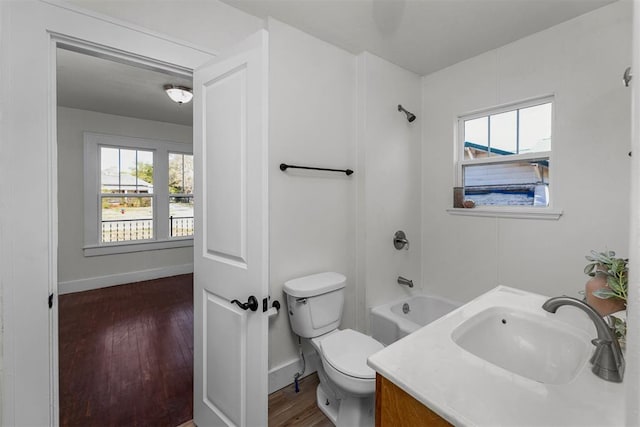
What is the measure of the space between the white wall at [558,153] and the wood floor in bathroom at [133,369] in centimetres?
171

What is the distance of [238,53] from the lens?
1.29 m

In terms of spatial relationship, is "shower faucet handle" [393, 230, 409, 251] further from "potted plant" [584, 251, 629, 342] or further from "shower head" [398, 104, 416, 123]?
"potted plant" [584, 251, 629, 342]

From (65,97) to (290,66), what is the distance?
326 centimetres

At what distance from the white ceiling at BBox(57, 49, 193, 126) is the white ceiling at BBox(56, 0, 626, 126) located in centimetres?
2

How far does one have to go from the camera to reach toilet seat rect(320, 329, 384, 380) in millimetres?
1452

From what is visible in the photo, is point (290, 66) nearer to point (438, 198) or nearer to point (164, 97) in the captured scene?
point (438, 198)

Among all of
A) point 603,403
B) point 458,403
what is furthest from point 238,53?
point 603,403

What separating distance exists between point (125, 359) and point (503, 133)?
143 inches

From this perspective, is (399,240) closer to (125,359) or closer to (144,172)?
(125,359)

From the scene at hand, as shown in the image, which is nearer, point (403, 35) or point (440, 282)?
point (403, 35)

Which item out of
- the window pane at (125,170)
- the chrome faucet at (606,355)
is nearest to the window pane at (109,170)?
the window pane at (125,170)

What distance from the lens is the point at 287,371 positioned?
2.01 meters

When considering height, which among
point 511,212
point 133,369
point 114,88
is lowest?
point 133,369

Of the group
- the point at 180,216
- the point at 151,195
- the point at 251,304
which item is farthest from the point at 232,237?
the point at 180,216
